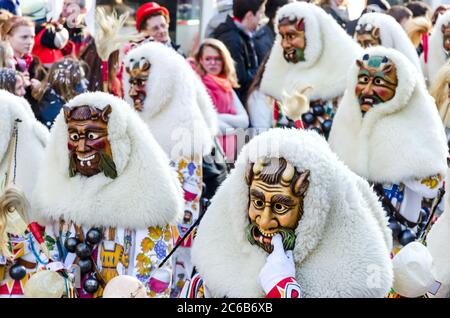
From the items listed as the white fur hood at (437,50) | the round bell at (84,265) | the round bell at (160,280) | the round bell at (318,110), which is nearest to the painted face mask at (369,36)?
the white fur hood at (437,50)

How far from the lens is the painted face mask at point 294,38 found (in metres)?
9.90

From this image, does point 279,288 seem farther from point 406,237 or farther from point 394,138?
point 394,138

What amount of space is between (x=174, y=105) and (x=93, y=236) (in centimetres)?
218

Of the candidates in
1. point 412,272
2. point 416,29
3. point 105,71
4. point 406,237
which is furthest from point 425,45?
point 412,272

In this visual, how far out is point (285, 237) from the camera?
5520 millimetres

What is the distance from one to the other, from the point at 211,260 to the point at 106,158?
4.51 feet

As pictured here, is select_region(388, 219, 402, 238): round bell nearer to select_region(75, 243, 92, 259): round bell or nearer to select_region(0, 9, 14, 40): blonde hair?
select_region(75, 243, 92, 259): round bell

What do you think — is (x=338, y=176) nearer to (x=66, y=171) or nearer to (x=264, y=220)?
(x=264, y=220)

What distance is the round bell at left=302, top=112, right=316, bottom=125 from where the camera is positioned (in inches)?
370

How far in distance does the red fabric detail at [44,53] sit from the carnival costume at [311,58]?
1.58 m

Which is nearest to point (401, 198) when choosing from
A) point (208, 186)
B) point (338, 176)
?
point (208, 186)

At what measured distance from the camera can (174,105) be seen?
8.81 meters

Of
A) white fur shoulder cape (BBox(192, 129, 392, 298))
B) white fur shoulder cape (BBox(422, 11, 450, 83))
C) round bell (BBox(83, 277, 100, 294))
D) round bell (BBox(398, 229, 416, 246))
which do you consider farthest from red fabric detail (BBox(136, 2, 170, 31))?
white fur shoulder cape (BBox(192, 129, 392, 298))

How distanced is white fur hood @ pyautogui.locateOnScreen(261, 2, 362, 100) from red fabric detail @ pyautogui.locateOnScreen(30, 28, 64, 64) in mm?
1611
